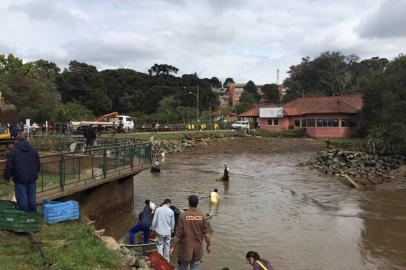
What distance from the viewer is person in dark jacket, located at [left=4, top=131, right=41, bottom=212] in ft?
34.4

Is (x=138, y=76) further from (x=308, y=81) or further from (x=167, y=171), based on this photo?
(x=167, y=171)

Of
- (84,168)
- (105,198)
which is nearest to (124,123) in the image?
(105,198)

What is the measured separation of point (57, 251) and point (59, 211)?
2596 mm

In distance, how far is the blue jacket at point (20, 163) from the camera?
34.4 feet

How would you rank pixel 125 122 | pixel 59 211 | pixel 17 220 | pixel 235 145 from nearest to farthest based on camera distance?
pixel 17 220 → pixel 59 211 → pixel 235 145 → pixel 125 122

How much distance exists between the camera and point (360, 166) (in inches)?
1395

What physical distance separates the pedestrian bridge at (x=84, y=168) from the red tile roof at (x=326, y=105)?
4536 cm

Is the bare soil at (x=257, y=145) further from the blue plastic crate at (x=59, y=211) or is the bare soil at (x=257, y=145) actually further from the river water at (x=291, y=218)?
the blue plastic crate at (x=59, y=211)

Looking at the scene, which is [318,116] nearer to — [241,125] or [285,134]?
[285,134]

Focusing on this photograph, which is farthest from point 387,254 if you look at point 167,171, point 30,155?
point 167,171

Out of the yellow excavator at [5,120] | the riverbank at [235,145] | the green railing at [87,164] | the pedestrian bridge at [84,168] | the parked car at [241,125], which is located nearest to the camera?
the pedestrian bridge at [84,168]

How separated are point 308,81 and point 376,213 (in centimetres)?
7866

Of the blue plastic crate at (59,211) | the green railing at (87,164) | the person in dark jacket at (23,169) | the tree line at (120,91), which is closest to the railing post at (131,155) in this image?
the green railing at (87,164)

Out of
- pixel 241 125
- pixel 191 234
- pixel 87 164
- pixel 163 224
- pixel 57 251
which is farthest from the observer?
pixel 241 125
